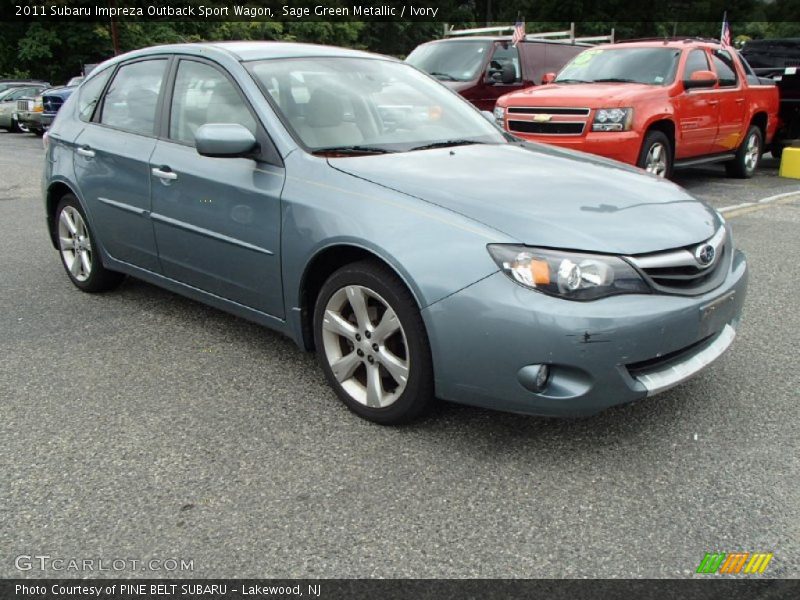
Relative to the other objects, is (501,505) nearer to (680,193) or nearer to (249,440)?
(249,440)

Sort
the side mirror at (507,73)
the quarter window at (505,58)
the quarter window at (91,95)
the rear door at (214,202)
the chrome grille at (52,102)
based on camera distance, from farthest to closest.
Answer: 1. the chrome grille at (52,102)
2. the quarter window at (505,58)
3. the side mirror at (507,73)
4. the quarter window at (91,95)
5. the rear door at (214,202)

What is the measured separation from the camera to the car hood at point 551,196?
2953 millimetres

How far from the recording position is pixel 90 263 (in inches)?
203

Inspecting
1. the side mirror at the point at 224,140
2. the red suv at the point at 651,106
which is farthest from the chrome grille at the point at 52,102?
the side mirror at the point at 224,140

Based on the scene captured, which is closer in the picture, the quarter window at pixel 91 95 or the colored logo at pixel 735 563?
the colored logo at pixel 735 563

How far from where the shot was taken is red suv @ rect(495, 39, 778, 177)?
8328 mm

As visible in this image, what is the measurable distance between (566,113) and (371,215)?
5.88m

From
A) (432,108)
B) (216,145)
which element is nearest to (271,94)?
(216,145)

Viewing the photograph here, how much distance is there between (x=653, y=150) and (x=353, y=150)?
19.5 ft

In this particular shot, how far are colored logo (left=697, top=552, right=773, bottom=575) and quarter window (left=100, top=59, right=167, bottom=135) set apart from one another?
138 inches

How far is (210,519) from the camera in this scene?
268 centimetres

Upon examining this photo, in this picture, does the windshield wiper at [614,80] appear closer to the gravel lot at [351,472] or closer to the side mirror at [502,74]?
the side mirror at [502,74]

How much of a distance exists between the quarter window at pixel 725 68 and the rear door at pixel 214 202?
7.82 metres

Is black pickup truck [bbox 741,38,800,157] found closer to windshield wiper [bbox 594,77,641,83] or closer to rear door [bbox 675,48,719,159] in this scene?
rear door [bbox 675,48,719,159]
